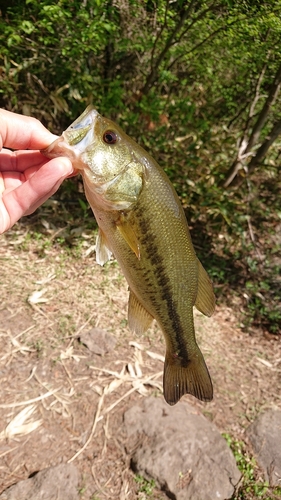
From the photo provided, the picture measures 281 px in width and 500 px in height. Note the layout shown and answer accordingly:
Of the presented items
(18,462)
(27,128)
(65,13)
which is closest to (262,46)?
(65,13)

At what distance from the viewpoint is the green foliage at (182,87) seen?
4.44 metres

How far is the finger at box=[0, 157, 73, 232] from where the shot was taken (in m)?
1.80

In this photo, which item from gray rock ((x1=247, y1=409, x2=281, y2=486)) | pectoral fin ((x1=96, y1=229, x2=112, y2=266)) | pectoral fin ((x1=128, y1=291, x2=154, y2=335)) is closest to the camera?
pectoral fin ((x1=96, y1=229, x2=112, y2=266))

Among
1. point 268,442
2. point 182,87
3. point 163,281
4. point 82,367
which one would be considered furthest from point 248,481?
point 182,87

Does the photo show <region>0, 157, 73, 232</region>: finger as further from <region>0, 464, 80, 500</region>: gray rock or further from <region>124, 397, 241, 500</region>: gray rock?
<region>124, 397, 241, 500</region>: gray rock

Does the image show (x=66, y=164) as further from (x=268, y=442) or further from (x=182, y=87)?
(x=182, y=87)

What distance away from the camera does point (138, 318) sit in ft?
7.27

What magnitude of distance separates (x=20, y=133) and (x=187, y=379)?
1.69 meters

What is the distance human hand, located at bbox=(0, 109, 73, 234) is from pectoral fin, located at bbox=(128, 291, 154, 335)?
76 centimetres

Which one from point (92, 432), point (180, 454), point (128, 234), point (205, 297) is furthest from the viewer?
point (92, 432)

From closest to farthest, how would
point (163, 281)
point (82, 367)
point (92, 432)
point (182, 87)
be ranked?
point (163, 281), point (92, 432), point (82, 367), point (182, 87)

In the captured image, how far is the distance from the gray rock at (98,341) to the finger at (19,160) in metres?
2.26

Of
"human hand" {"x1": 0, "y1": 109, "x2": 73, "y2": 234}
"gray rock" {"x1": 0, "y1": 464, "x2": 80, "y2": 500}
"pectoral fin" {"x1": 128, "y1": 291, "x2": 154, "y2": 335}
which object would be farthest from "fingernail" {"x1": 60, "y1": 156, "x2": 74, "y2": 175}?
"gray rock" {"x1": 0, "y1": 464, "x2": 80, "y2": 500}

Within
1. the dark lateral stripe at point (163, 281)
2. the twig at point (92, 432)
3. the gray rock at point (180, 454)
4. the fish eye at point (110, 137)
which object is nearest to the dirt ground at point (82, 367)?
the twig at point (92, 432)
